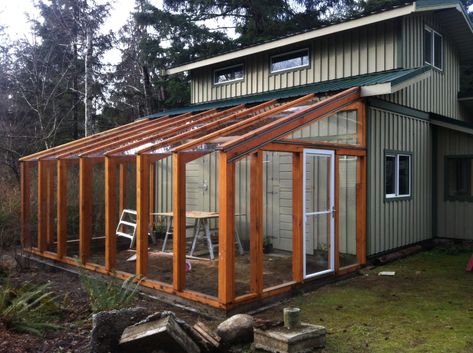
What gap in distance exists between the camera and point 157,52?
1719cm

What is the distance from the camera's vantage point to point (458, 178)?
30.5 feet

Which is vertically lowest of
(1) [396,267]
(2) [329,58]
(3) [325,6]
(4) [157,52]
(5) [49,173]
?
(1) [396,267]

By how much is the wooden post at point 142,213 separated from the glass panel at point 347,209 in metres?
2.97

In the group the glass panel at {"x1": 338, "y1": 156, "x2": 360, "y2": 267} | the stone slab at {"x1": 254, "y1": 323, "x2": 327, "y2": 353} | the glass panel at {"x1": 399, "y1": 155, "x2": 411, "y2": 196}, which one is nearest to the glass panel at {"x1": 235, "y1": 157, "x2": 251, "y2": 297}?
the stone slab at {"x1": 254, "y1": 323, "x2": 327, "y2": 353}

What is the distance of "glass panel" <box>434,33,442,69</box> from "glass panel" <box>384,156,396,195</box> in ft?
10.6

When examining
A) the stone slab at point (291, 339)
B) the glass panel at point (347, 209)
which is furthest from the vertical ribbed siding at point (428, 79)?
the stone slab at point (291, 339)

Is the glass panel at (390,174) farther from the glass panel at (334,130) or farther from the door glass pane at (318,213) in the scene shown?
the door glass pane at (318,213)

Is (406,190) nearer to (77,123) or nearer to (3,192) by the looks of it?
(3,192)

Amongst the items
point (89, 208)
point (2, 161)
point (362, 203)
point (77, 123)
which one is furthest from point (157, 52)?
point (362, 203)

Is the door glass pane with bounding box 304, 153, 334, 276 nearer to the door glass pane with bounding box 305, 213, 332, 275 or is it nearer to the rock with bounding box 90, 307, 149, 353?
the door glass pane with bounding box 305, 213, 332, 275

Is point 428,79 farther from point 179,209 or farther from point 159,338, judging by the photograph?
point 159,338

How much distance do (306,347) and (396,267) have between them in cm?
408

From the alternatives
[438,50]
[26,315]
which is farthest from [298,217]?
[438,50]

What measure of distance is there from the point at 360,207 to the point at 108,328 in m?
4.58
